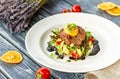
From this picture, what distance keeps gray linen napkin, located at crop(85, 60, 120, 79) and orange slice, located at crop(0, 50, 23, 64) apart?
0.40m

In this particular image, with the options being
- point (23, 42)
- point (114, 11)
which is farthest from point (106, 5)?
point (23, 42)

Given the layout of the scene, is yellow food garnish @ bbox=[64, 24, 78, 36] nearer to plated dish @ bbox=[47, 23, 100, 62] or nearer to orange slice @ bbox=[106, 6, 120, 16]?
plated dish @ bbox=[47, 23, 100, 62]

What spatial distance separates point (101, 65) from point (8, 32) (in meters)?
0.65

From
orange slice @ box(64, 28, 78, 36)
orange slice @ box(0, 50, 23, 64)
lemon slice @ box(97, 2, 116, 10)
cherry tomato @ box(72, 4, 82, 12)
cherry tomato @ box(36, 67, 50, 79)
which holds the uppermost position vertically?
orange slice @ box(64, 28, 78, 36)

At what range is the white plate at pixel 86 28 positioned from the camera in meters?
1.61

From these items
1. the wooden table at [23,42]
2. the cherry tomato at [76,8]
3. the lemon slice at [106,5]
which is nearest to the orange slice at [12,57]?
the wooden table at [23,42]

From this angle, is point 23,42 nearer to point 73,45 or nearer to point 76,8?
point 73,45

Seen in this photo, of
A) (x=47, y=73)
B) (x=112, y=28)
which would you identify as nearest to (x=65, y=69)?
(x=47, y=73)

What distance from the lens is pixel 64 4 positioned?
2.22m

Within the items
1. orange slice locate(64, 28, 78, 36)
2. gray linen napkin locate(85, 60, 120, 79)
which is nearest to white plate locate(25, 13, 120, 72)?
gray linen napkin locate(85, 60, 120, 79)

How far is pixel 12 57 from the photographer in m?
1.71

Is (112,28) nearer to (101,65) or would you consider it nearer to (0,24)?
(101,65)

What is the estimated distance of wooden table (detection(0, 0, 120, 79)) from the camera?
1.62 meters

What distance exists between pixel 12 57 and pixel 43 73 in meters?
0.24
